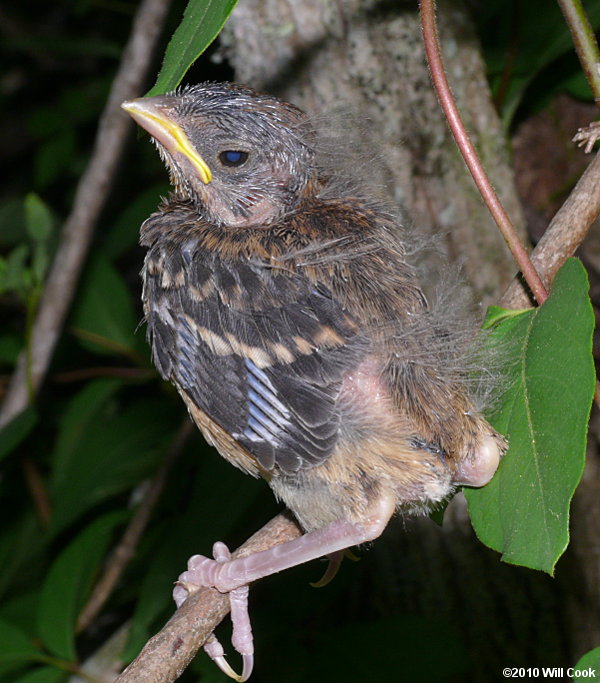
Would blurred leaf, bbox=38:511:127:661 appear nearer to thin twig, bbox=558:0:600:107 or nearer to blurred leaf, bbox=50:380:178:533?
blurred leaf, bbox=50:380:178:533

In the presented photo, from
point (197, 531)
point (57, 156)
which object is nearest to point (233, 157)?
point (197, 531)

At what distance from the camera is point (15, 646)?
7.62ft

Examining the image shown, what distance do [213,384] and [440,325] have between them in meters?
0.38

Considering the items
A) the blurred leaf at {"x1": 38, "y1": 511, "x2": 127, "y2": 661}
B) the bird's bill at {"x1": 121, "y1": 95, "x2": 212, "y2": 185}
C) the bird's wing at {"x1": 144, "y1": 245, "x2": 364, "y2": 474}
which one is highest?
the bird's bill at {"x1": 121, "y1": 95, "x2": 212, "y2": 185}

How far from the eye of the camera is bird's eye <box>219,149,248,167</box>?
1438 millimetres

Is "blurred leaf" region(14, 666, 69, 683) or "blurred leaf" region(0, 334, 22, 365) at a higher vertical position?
"blurred leaf" region(0, 334, 22, 365)

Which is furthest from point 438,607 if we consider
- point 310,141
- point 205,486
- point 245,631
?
point 310,141

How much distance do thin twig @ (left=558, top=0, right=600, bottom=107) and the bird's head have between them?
1.52 feet

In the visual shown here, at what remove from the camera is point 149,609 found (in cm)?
223

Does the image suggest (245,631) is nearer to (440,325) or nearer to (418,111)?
(440,325)

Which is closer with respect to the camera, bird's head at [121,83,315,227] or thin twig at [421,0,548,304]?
thin twig at [421,0,548,304]

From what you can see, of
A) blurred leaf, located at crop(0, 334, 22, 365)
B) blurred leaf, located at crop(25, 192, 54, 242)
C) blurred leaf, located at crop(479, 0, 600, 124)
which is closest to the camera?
blurred leaf, located at crop(479, 0, 600, 124)

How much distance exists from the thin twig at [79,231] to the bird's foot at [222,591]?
4.51ft

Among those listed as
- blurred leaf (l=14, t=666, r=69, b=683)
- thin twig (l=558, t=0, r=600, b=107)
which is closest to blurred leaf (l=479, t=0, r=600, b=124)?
thin twig (l=558, t=0, r=600, b=107)
